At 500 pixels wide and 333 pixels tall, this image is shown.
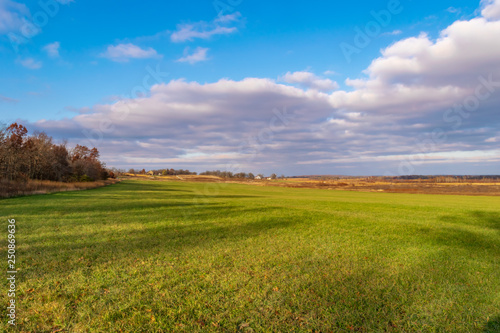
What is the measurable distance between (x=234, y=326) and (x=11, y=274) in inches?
239

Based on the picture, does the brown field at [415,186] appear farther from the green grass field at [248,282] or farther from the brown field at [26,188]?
the brown field at [26,188]

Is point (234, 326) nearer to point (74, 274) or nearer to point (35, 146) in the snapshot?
point (74, 274)

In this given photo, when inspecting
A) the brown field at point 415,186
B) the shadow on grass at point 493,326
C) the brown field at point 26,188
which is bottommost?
the brown field at point 415,186

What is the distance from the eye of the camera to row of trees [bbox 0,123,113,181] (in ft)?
115

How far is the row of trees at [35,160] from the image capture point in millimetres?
34906

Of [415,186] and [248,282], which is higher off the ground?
[248,282]

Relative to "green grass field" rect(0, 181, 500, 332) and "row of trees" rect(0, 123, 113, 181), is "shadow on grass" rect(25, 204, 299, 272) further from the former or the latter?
"row of trees" rect(0, 123, 113, 181)

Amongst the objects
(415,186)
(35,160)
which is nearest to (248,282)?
(35,160)

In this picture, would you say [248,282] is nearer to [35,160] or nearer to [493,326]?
[493,326]

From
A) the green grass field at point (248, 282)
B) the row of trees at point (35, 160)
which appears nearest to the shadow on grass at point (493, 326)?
the green grass field at point (248, 282)

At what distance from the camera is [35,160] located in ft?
139

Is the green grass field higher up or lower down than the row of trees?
lower down

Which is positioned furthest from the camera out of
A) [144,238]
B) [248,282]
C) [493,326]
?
[144,238]

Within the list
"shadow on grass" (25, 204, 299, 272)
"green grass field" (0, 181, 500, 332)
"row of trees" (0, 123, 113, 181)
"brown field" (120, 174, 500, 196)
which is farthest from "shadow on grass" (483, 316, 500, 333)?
"brown field" (120, 174, 500, 196)
